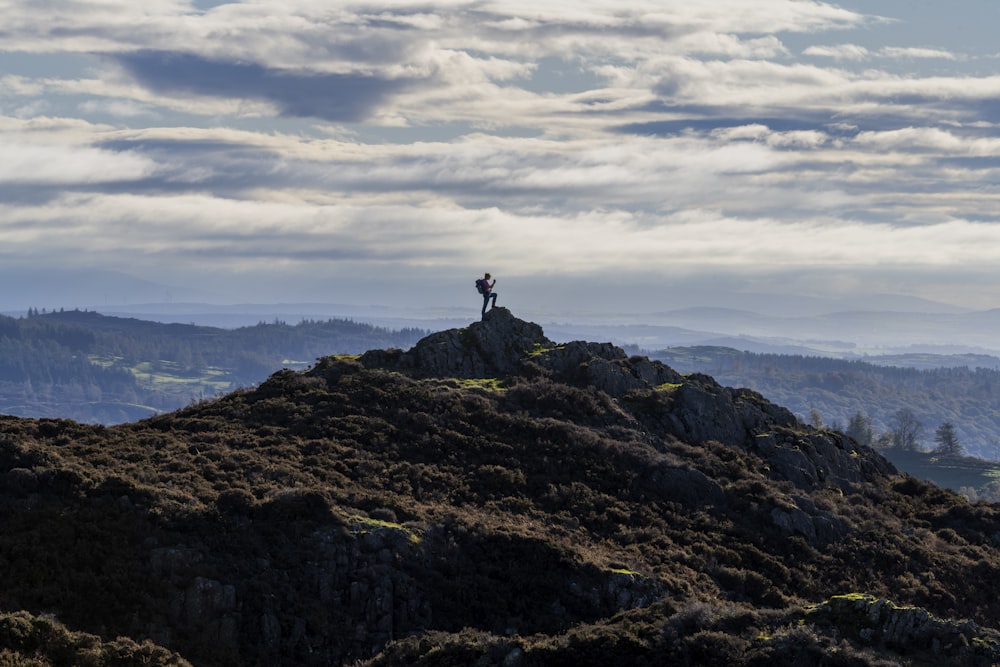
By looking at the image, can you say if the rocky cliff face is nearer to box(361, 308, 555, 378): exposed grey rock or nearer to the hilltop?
box(361, 308, 555, 378): exposed grey rock

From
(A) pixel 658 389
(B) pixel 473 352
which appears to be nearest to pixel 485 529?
(A) pixel 658 389

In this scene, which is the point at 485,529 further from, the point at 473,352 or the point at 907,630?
the point at 473,352

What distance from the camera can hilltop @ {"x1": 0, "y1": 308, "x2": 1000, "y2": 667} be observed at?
2650 centimetres

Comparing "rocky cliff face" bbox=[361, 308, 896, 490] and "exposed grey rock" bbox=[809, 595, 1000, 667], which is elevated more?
"rocky cliff face" bbox=[361, 308, 896, 490]

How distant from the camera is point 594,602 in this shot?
33281 millimetres

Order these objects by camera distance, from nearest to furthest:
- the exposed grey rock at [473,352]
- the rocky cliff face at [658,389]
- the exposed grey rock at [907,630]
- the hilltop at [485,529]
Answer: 1. the exposed grey rock at [907,630]
2. the hilltop at [485,529]
3. the rocky cliff face at [658,389]
4. the exposed grey rock at [473,352]

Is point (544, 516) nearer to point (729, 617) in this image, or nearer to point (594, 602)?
point (594, 602)

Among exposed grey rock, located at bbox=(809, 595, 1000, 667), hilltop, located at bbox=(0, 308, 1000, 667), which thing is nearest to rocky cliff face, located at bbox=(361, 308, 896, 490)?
hilltop, located at bbox=(0, 308, 1000, 667)

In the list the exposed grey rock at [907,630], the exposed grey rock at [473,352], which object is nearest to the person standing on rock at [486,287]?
the exposed grey rock at [473,352]

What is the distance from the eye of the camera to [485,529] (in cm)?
3641

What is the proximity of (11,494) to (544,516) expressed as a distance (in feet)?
66.8

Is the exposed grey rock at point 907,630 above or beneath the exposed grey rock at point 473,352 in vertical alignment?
beneath

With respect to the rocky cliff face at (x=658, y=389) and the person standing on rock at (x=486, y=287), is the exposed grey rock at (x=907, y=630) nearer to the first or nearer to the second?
the rocky cliff face at (x=658, y=389)

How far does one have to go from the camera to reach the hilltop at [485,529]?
26.5m
